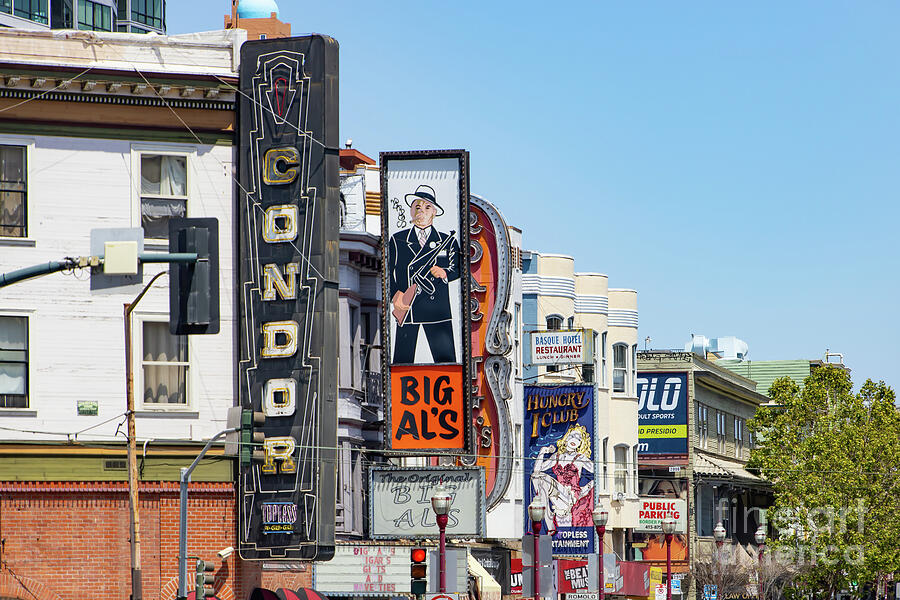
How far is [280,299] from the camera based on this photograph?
34.8 meters

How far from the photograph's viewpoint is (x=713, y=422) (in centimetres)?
9394

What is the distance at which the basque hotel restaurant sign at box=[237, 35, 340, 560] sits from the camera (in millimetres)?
34594

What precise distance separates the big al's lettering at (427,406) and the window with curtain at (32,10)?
67127 millimetres

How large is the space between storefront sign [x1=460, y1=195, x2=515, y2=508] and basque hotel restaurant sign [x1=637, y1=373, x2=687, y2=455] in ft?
125

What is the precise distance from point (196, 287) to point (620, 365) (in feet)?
191

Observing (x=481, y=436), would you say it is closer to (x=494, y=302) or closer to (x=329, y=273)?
(x=494, y=302)

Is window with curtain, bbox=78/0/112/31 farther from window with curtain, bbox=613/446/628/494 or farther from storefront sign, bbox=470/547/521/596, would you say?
storefront sign, bbox=470/547/521/596

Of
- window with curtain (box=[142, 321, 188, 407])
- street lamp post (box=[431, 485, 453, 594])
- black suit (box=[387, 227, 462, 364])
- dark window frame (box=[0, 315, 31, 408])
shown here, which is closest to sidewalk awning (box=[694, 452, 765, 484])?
black suit (box=[387, 227, 462, 364])

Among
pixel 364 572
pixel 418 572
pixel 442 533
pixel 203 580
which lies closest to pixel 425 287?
pixel 364 572

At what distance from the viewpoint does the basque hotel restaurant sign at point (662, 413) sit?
8569 centimetres

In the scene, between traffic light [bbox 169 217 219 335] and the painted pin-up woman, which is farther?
the painted pin-up woman

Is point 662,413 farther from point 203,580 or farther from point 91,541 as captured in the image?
point 203,580

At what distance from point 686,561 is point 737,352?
180 ft

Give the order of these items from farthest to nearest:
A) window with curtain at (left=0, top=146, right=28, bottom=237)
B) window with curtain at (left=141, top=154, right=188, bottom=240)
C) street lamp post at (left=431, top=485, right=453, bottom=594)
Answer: street lamp post at (left=431, top=485, right=453, bottom=594) → window with curtain at (left=141, top=154, right=188, bottom=240) → window with curtain at (left=0, top=146, right=28, bottom=237)
